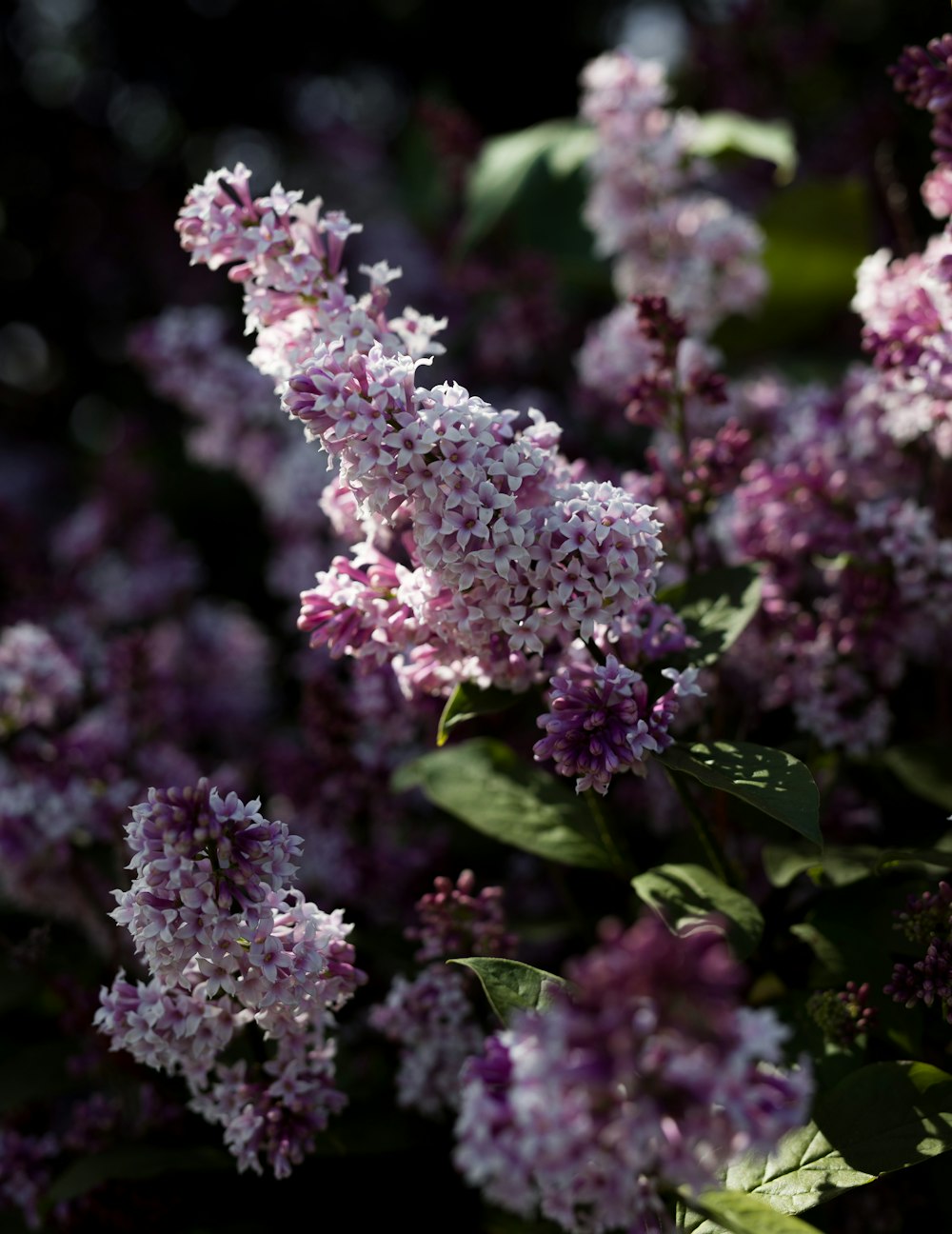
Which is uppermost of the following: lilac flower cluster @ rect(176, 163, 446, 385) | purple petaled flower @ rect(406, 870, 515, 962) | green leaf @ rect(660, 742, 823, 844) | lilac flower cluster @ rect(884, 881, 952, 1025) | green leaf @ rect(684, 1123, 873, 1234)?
lilac flower cluster @ rect(176, 163, 446, 385)

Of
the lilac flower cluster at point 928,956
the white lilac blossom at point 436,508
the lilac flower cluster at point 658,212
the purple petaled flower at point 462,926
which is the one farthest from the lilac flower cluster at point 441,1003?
the lilac flower cluster at point 658,212

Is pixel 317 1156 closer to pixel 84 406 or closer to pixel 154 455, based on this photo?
pixel 154 455

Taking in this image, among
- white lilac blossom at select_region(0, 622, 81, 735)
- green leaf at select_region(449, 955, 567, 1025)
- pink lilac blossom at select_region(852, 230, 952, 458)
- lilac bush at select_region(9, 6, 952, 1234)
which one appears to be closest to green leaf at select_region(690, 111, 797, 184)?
lilac bush at select_region(9, 6, 952, 1234)

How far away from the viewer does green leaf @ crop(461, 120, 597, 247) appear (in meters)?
1.60

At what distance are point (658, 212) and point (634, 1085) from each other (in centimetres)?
118

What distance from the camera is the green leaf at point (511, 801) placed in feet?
3.60

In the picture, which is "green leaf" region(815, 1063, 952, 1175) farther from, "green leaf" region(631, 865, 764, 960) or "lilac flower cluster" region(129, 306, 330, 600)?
"lilac flower cluster" region(129, 306, 330, 600)

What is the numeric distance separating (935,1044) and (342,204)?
244 cm

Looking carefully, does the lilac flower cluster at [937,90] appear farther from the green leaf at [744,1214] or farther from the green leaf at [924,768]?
the green leaf at [744,1214]

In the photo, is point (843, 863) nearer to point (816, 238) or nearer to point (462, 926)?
point (462, 926)

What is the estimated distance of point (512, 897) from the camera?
4.77 ft

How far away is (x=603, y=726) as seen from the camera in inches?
34.2

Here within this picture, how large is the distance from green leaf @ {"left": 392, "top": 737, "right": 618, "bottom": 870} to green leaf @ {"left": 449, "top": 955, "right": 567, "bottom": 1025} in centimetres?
27

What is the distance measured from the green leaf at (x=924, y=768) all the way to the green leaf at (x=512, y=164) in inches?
33.9
